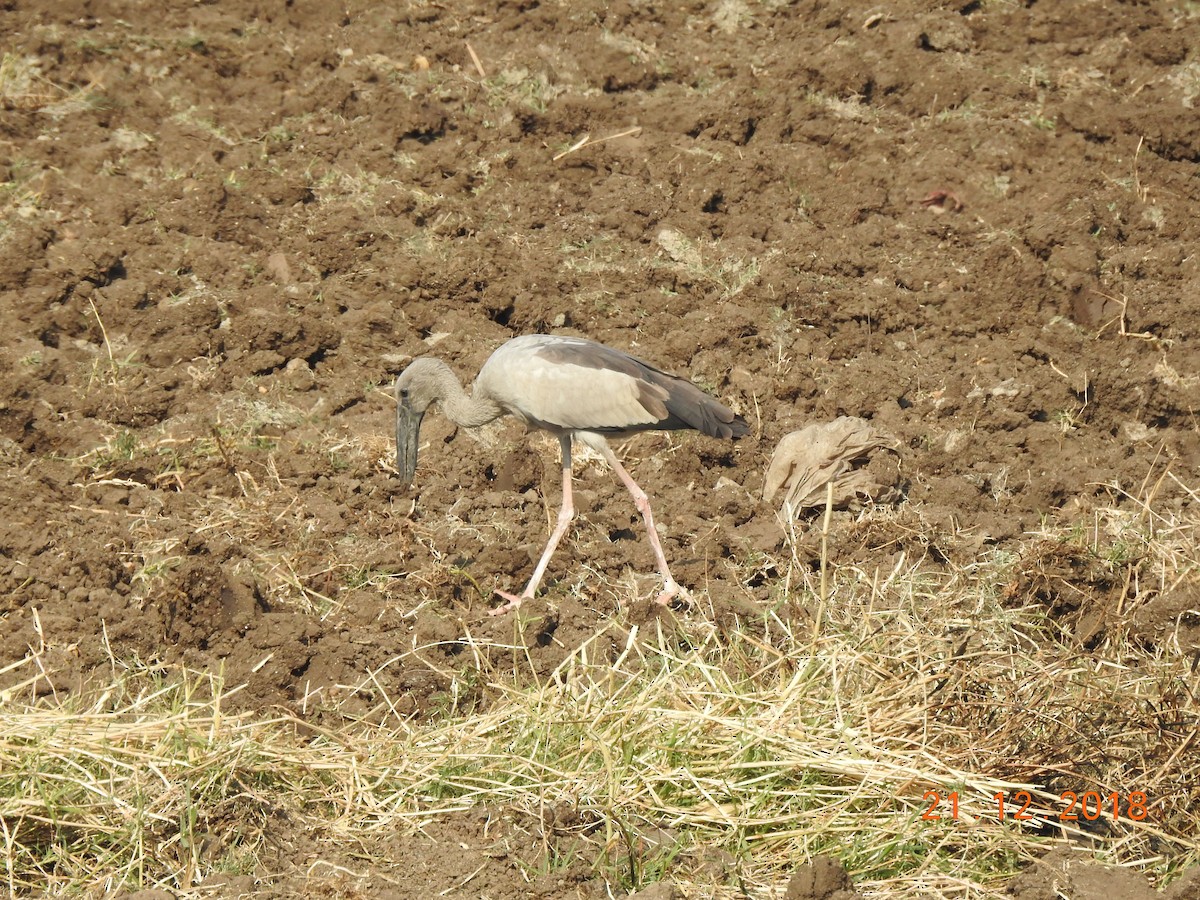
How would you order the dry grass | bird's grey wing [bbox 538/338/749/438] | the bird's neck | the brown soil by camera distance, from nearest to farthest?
the dry grass, the brown soil, bird's grey wing [bbox 538/338/749/438], the bird's neck

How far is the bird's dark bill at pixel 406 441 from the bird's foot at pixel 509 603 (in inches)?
37.6

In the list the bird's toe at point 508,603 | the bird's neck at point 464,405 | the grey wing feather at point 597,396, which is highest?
the grey wing feather at point 597,396

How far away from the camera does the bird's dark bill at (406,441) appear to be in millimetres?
6820

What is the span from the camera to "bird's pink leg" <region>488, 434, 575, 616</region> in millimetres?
6146

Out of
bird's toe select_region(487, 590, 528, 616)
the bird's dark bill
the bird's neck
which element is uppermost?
the bird's neck

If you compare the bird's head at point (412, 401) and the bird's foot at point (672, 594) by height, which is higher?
the bird's head at point (412, 401)

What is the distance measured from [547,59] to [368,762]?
6.58m

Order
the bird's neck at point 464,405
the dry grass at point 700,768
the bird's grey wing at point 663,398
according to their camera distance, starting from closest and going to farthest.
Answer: the dry grass at point 700,768 < the bird's grey wing at point 663,398 < the bird's neck at point 464,405

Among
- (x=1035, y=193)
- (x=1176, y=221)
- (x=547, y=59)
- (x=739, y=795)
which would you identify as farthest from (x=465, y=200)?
(x=739, y=795)

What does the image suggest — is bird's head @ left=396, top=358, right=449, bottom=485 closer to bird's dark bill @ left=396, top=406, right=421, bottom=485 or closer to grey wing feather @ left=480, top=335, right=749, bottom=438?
bird's dark bill @ left=396, top=406, right=421, bottom=485

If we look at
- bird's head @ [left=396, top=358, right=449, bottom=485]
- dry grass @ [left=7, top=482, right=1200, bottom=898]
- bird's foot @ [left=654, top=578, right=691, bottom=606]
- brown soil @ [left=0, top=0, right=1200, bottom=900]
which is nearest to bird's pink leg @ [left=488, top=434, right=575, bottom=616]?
brown soil @ [left=0, top=0, right=1200, bottom=900]

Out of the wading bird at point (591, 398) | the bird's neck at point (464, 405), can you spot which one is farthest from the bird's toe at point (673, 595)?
the bird's neck at point (464, 405)

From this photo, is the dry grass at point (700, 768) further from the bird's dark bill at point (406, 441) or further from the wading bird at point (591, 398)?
the bird's dark bill at point (406, 441)

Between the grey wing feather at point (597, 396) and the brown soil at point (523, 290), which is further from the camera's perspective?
the grey wing feather at point (597, 396)
